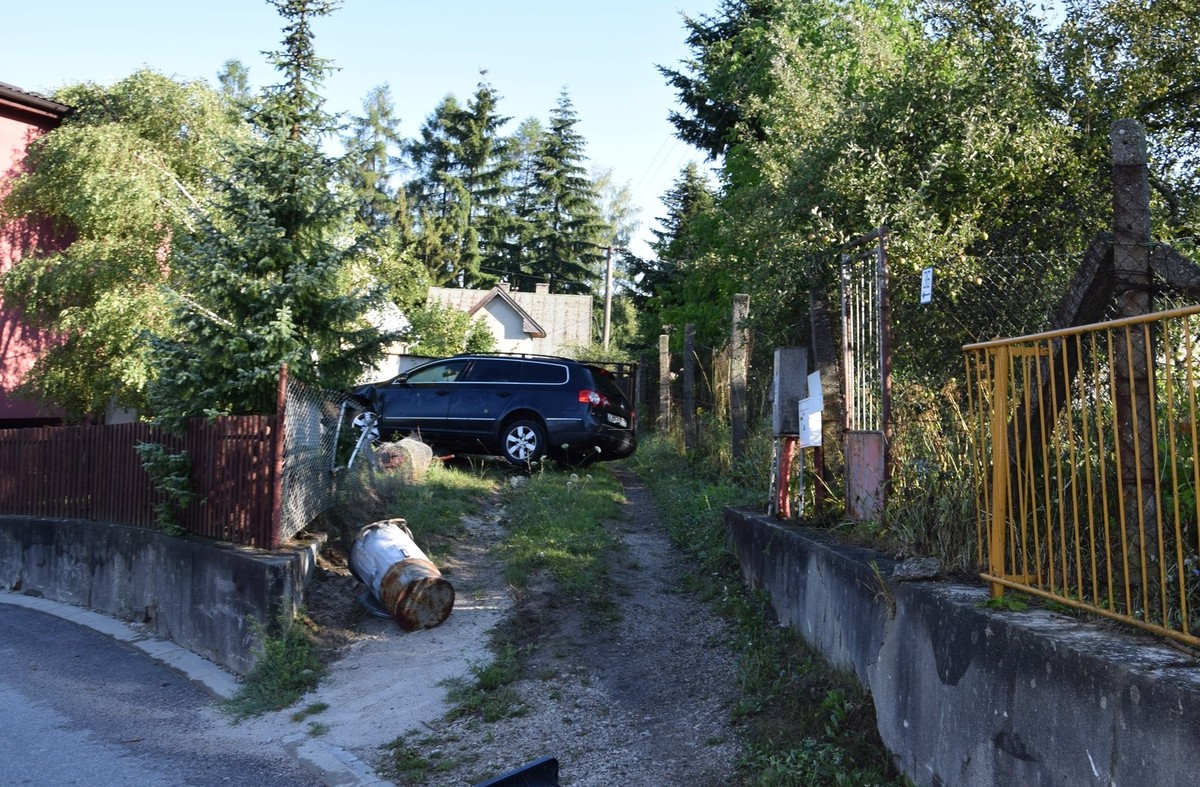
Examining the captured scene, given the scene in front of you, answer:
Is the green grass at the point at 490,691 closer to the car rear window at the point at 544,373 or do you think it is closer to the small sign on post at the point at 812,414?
the small sign on post at the point at 812,414

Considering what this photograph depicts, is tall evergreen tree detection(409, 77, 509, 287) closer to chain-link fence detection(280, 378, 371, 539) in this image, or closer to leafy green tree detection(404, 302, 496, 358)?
leafy green tree detection(404, 302, 496, 358)

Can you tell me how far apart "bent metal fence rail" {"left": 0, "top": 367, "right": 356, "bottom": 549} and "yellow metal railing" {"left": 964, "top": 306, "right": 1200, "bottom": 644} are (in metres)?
5.35

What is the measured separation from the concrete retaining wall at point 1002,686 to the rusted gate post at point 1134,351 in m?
0.38

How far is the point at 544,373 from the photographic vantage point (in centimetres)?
1413

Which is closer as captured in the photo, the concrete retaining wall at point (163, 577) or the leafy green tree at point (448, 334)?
the concrete retaining wall at point (163, 577)

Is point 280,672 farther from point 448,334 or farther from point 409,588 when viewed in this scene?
point 448,334

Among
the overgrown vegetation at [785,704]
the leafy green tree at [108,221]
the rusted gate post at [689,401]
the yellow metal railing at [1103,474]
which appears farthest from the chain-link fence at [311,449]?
the leafy green tree at [108,221]

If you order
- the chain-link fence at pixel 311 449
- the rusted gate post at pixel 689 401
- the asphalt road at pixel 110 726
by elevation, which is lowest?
the asphalt road at pixel 110 726

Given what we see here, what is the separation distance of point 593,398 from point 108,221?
31.7 ft

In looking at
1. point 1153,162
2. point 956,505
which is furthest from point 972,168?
point 956,505

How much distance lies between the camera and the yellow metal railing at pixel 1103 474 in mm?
3387

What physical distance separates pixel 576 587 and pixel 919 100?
488 cm

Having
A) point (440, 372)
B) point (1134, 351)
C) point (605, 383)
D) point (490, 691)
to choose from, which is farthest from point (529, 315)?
point (1134, 351)

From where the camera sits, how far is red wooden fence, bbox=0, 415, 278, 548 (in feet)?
26.0
